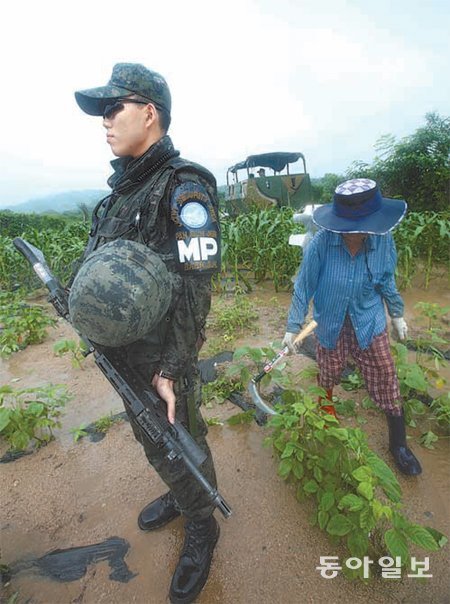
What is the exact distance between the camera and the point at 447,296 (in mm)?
4500

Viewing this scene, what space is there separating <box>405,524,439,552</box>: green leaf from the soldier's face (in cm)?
172

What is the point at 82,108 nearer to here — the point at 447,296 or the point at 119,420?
the point at 119,420

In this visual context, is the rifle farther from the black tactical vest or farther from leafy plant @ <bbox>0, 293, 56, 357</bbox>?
leafy plant @ <bbox>0, 293, 56, 357</bbox>

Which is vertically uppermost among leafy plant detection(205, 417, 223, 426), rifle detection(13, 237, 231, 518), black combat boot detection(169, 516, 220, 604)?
rifle detection(13, 237, 231, 518)

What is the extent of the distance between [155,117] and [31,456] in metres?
2.33

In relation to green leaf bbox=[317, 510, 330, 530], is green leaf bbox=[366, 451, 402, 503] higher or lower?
higher

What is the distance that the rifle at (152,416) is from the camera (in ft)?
3.99

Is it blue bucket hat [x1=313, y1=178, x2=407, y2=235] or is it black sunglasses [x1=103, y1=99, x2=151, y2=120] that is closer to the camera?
black sunglasses [x1=103, y1=99, x2=151, y2=120]

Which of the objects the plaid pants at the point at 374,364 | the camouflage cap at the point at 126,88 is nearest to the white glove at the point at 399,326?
the plaid pants at the point at 374,364

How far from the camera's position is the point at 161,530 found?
1800 mm

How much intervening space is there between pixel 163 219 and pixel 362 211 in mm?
1065

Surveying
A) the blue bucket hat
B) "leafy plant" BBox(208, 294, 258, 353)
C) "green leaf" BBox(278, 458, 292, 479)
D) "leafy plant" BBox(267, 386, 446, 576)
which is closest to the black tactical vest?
the blue bucket hat

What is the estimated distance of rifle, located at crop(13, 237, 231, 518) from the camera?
1217 mm

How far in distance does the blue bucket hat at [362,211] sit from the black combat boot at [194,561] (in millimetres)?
1560
